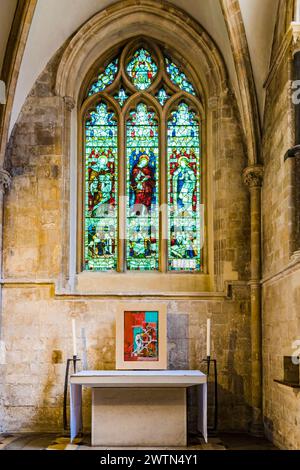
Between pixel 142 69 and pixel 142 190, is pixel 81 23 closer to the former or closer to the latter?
pixel 142 69

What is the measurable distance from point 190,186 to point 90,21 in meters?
2.82

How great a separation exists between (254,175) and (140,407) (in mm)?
3487

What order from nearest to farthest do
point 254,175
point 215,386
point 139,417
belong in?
point 139,417, point 215,386, point 254,175

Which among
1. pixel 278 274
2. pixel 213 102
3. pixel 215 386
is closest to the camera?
pixel 278 274

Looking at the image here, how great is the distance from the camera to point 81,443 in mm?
8695

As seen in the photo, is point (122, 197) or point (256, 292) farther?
point (122, 197)

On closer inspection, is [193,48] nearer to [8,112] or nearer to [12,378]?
[8,112]

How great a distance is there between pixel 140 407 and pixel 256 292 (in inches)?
90.4

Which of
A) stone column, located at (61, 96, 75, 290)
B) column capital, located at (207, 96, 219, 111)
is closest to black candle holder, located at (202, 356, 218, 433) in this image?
stone column, located at (61, 96, 75, 290)

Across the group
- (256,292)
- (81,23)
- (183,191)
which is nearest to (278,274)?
(256,292)

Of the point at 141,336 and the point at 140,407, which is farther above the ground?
the point at 141,336

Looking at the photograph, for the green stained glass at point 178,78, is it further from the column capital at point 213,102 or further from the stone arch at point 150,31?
the column capital at point 213,102

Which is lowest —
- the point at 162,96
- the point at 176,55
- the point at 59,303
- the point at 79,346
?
the point at 79,346

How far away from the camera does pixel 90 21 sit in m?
10.5
